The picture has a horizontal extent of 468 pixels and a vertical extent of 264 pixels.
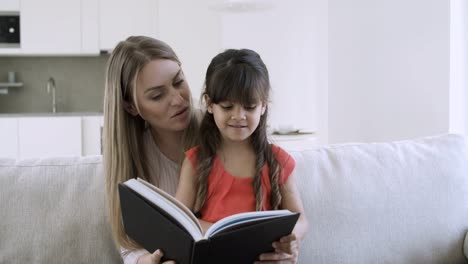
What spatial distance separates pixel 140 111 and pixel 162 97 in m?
0.08

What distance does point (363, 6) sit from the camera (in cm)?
399

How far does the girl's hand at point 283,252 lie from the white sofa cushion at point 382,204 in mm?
381

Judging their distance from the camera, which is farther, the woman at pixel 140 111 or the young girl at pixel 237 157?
the woman at pixel 140 111

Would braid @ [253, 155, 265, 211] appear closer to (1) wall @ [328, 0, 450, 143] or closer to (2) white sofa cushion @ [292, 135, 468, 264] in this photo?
(2) white sofa cushion @ [292, 135, 468, 264]

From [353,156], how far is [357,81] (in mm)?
2370

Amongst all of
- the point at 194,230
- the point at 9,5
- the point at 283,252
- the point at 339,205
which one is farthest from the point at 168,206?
the point at 9,5

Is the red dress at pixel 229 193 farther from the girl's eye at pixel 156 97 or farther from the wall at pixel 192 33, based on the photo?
the wall at pixel 192 33

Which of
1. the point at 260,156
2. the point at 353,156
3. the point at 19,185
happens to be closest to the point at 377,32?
the point at 353,156

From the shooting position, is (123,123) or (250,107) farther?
(123,123)

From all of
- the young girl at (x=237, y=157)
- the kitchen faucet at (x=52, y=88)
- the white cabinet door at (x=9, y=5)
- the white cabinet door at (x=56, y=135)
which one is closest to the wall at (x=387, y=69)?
the young girl at (x=237, y=157)

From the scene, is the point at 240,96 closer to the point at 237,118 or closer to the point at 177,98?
the point at 237,118

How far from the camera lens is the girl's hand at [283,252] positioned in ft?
3.99

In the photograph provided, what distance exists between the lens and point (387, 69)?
3.60 meters

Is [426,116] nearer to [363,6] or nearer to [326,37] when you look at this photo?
[363,6]
